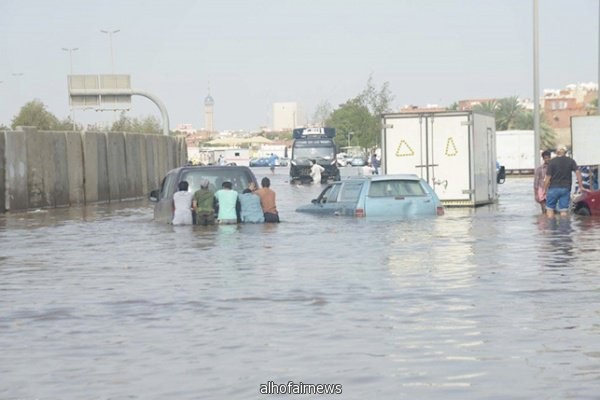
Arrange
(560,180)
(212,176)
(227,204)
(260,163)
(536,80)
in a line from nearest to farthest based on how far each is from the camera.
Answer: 1. (560,180)
2. (227,204)
3. (212,176)
4. (536,80)
5. (260,163)

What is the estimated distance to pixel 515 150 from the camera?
77125 millimetres

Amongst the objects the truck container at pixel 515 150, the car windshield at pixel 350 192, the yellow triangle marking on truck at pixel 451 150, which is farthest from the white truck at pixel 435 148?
the truck container at pixel 515 150

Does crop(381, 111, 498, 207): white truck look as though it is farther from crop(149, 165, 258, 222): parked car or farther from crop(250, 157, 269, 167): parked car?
crop(250, 157, 269, 167): parked car

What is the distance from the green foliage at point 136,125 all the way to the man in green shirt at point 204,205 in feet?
209

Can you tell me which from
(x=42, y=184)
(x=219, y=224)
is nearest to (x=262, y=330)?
(x=219, y=224)

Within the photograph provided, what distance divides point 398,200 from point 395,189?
0.24m

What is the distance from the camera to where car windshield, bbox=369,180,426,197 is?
26688mm

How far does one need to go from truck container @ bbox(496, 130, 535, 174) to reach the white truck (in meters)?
41.8

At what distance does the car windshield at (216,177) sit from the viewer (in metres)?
27.0

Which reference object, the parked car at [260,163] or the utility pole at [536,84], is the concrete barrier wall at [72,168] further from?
the parked car at [260,163]

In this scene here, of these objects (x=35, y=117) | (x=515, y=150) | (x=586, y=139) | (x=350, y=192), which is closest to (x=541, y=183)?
(x=586, y=139)

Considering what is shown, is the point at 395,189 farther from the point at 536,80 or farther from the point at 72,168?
the point at 72,168

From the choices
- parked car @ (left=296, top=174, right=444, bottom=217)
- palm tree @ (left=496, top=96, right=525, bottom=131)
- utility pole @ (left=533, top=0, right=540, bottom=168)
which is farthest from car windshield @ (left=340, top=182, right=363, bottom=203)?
palm tree @ (left=496, top=96, right=525, bottom=131)

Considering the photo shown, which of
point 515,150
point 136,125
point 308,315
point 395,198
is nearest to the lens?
point 308,315
